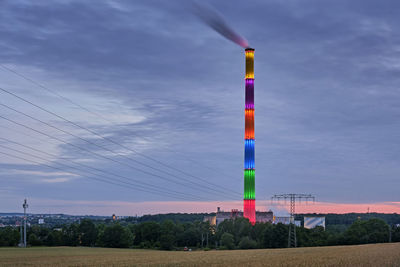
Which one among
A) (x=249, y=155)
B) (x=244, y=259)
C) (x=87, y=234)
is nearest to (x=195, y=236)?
(x=249, y=155)

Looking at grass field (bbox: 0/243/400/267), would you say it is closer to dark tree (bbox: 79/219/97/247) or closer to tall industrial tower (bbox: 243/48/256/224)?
dark tree (bbox: 79/219/97/247)

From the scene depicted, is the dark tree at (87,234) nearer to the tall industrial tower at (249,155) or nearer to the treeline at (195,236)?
the treeline at (195,236)

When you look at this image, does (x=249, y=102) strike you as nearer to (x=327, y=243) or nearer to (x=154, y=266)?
(x=327, y=243)

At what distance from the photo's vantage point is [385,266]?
38.8 m

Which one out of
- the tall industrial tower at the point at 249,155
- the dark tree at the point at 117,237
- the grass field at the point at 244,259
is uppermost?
the tall industrial tower at the point at 249,155

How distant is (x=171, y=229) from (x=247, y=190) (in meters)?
31.2

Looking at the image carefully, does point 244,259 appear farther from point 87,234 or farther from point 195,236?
point 195,236

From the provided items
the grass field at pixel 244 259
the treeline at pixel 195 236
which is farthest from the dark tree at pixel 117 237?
the grass field at pixel 244 259

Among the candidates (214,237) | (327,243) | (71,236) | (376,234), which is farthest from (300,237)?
(71,236)

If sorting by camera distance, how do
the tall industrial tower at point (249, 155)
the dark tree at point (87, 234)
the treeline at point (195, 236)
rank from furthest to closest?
1. the tall industrial tower at point (249, 155)
2. the dark tree at point (87, 234)
3. the treeline at point (195, 236)

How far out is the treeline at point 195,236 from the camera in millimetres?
137500

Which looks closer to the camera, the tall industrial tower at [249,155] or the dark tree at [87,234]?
the dark tree at [87,234]

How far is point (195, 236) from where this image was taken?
174 meters

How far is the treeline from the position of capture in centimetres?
13750
